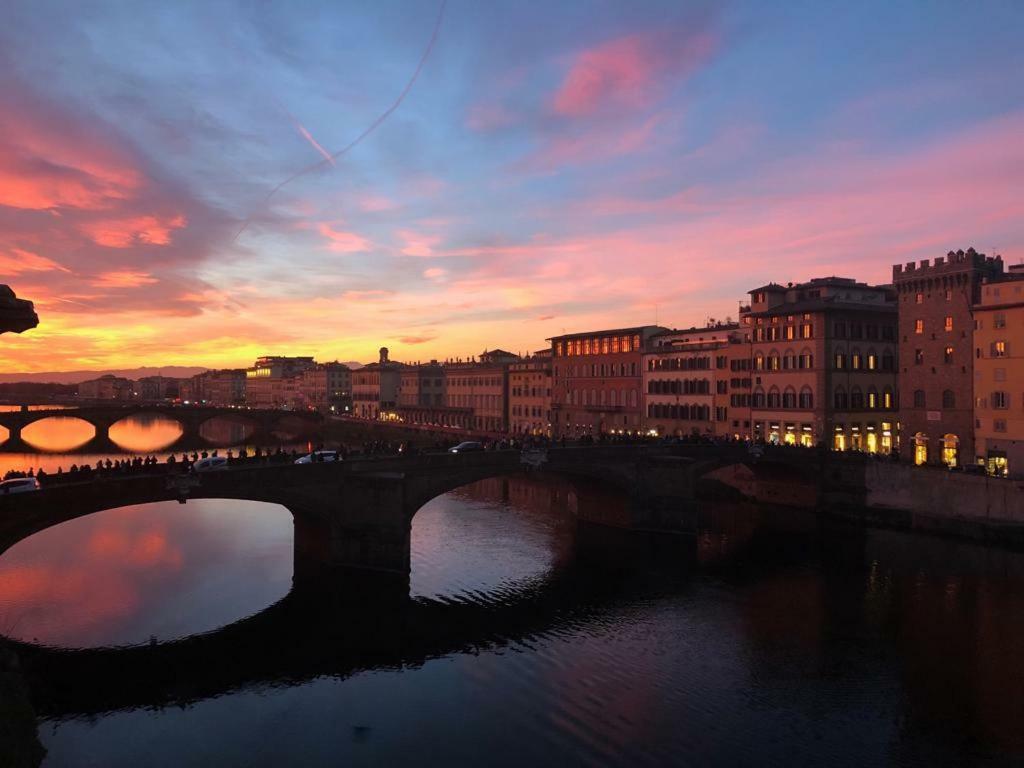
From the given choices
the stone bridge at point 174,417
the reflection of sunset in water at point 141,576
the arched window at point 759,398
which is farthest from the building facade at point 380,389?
the reflection of sunset in water at point 141,576

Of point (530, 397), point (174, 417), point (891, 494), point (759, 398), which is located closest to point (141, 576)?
point (891, 494)

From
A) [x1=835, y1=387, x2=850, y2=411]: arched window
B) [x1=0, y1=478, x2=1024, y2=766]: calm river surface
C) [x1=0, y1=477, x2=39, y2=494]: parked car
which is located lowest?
[x1=0, y1=478, x2=1024, y2=766]: calm river surface

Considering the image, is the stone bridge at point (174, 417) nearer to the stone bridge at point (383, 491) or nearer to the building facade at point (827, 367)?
the stone bridge at point (383, 491)

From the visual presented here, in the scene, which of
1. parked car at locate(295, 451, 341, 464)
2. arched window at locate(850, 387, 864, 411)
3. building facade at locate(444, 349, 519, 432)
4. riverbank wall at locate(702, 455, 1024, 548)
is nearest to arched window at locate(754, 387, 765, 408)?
riverbank wall at locate(702, 455, 1024, 548)

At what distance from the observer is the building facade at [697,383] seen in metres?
95.2

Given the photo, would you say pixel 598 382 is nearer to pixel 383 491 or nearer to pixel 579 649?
pixel 383 491

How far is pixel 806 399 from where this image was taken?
86.1 metres

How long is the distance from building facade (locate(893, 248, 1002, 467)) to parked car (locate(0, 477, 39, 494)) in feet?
254

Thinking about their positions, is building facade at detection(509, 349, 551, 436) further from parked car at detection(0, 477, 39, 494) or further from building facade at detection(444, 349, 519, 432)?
parked car at detection(0, 477, 39, 494)

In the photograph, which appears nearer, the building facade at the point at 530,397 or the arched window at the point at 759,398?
the arched window at the point at 759,398


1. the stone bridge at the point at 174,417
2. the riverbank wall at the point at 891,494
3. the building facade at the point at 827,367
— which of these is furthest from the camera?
the stone bridge at the point at 174,417

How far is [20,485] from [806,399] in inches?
3079

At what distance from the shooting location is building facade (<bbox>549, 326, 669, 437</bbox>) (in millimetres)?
110312

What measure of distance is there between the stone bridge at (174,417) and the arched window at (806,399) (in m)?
113
